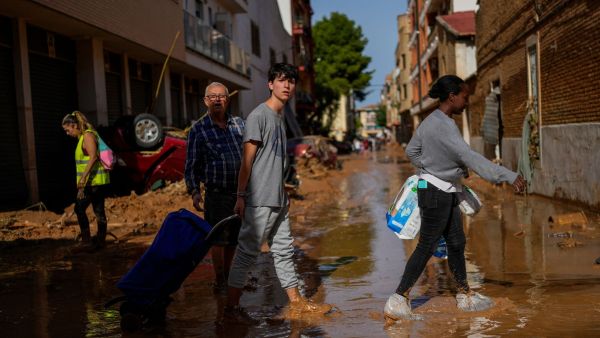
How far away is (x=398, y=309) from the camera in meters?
4.68

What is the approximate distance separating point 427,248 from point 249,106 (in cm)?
2766

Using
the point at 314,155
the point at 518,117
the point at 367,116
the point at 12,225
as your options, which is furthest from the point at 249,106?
the point at 367,116

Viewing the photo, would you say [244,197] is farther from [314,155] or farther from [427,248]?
[314,155]

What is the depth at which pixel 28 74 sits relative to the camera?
40.0 feet

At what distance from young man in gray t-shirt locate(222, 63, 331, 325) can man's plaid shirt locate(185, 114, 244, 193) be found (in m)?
0.89

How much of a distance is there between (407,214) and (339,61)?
59.5m

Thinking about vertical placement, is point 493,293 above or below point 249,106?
below

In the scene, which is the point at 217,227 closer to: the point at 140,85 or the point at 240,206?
the point at 240,206

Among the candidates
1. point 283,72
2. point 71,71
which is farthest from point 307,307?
point 71,71

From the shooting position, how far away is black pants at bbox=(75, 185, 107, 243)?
7.73m

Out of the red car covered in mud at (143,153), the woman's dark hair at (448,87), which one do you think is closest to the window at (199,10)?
the red car covered in mud at (143,153)

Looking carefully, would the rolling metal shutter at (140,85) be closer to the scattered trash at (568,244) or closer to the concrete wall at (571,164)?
the concrete wall at (571,164)

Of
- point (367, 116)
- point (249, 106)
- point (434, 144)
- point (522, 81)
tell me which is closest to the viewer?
point (434, 144)

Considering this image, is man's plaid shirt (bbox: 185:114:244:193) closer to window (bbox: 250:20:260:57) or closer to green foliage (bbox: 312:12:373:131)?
window (bbox: 250:20:260:57)
